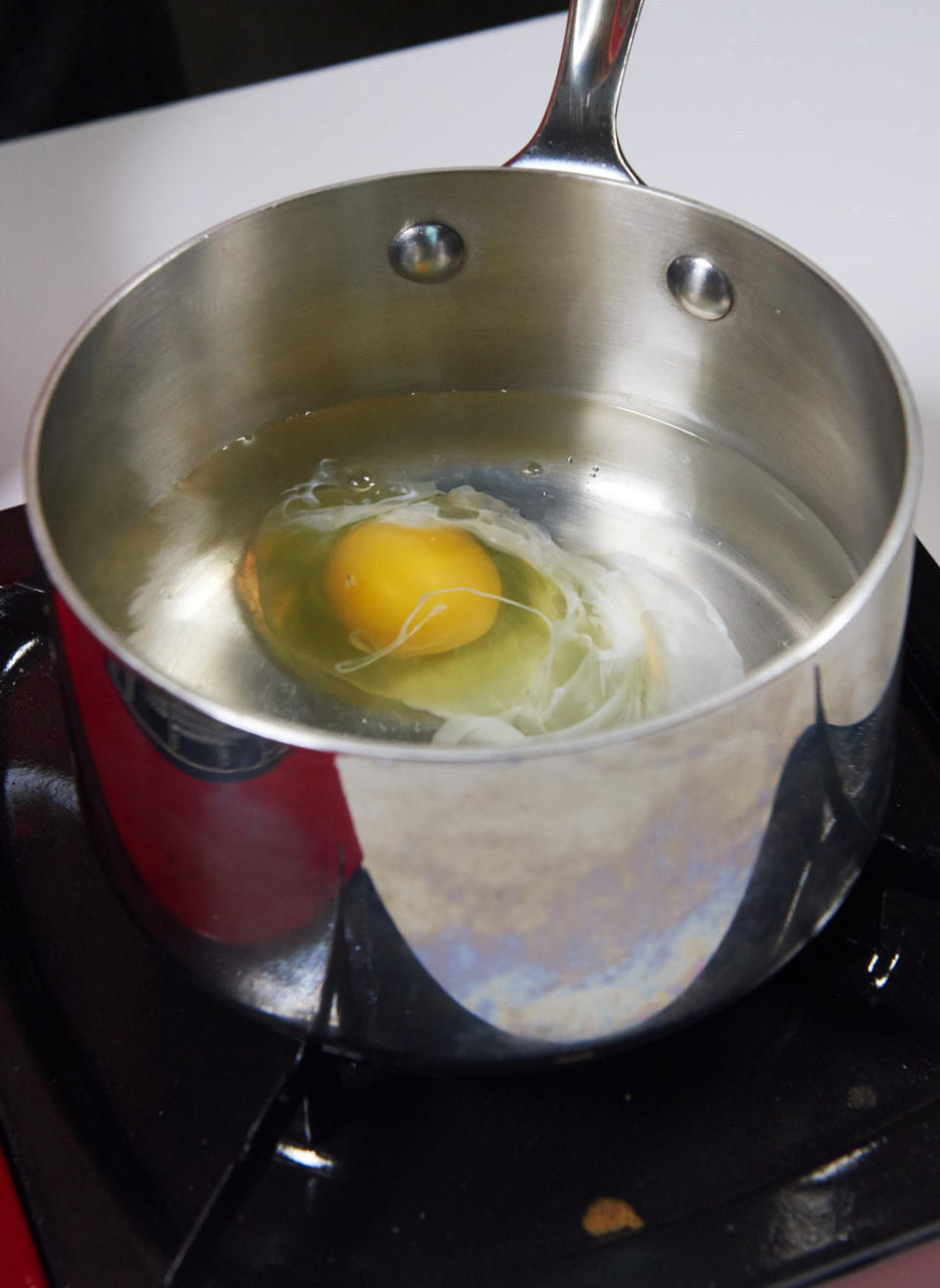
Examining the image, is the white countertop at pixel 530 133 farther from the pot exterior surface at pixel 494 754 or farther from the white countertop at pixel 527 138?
the pot exterior surface at pixel 494 754

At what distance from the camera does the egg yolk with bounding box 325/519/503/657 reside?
65cm

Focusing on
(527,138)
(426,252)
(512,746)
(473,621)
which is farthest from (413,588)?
(527,138)

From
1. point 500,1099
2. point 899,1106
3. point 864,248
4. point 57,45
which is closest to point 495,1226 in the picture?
point 500,1099

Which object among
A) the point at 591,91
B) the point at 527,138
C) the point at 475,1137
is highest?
the point at 591,91

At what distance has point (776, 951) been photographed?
426mm

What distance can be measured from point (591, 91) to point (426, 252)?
11 centimetres

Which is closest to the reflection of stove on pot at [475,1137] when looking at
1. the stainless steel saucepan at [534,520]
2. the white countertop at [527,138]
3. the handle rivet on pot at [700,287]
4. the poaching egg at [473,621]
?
A: the stainless steel saucepan at [534,520]

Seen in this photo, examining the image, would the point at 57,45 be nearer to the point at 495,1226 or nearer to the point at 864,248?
the point at 864,248

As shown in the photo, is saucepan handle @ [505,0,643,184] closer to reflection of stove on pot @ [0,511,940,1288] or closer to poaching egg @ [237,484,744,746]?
poaching egg @ [237,484,744,746]

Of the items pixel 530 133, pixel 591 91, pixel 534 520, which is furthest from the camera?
pixel 530 133

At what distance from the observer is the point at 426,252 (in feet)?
2.14

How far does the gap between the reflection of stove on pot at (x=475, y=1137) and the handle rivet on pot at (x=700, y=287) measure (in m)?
0.27

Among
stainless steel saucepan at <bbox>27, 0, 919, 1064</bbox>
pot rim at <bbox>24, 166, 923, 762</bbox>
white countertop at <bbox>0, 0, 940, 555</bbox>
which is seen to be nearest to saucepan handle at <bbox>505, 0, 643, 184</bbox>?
stainless steel saucepan at <bbox>27, 0, 919, 1064</bbox>

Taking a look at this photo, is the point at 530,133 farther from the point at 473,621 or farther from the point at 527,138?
the point at 473,621
